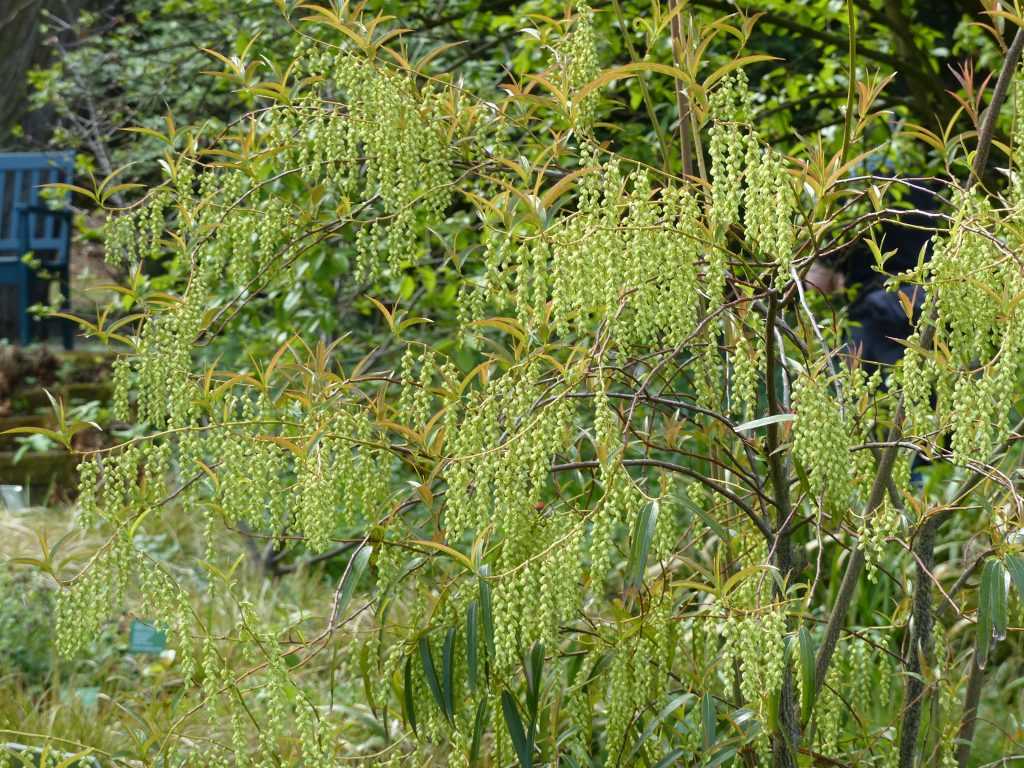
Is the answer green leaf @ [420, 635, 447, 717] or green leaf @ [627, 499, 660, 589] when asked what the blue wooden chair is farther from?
green leaf @ [627, 499, 660, 589]

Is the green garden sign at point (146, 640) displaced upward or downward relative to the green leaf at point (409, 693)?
downward

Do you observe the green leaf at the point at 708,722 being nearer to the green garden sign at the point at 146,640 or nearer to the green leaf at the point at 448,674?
the green leaf at the point at 448,674

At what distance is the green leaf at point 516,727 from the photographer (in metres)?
1.91

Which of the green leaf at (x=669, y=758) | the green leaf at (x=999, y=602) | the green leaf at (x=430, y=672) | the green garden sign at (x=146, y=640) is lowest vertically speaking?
the green garden sign at (x=146, y=640)

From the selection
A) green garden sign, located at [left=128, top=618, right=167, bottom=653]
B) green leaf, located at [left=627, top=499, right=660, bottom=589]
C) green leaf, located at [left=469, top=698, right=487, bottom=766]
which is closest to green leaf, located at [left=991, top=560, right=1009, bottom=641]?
green leaf, located at [left=627, top=499, right=660, bottom=589]

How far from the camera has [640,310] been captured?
5.34 feet

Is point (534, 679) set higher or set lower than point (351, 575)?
lower

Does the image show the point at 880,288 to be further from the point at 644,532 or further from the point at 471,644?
the point at 644,532

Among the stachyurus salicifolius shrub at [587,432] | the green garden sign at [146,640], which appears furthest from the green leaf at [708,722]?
the green garden sign at [146,640]

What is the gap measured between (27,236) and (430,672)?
23.8 ft

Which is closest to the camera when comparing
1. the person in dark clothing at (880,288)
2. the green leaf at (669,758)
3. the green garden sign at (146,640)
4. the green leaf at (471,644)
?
the green leaf at (471,644)

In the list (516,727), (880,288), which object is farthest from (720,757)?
(880,288)

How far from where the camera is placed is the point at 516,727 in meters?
1.93

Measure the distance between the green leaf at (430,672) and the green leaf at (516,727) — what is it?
10 centimetres
